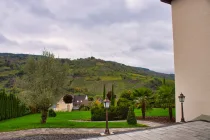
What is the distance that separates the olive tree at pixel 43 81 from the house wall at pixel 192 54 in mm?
6542

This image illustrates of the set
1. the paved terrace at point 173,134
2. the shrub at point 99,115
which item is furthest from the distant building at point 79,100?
the paved terrace at point 173,134

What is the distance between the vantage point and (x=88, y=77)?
4678 centimetres

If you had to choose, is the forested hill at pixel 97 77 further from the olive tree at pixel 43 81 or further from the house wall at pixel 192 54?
the house wall at pixel 192 54

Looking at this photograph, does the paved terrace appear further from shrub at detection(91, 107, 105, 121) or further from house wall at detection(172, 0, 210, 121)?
shrub at detection(91, 107, 105, 121)

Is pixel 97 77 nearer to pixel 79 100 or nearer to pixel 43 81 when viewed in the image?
pixel 79 100

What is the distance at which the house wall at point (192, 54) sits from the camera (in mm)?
5461


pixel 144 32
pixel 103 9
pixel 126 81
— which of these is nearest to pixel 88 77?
pixel 126 81

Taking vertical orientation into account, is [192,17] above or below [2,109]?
above

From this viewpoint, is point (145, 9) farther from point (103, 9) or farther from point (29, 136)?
point (29, 136)

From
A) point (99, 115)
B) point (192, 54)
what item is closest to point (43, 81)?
point (99, 115)

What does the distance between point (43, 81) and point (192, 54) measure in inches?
295

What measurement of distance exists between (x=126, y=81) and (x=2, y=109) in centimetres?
2906

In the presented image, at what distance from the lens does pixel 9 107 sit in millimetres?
17922

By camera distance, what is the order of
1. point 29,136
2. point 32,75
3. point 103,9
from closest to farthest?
point 29,136, point 103,9, point 32,75
